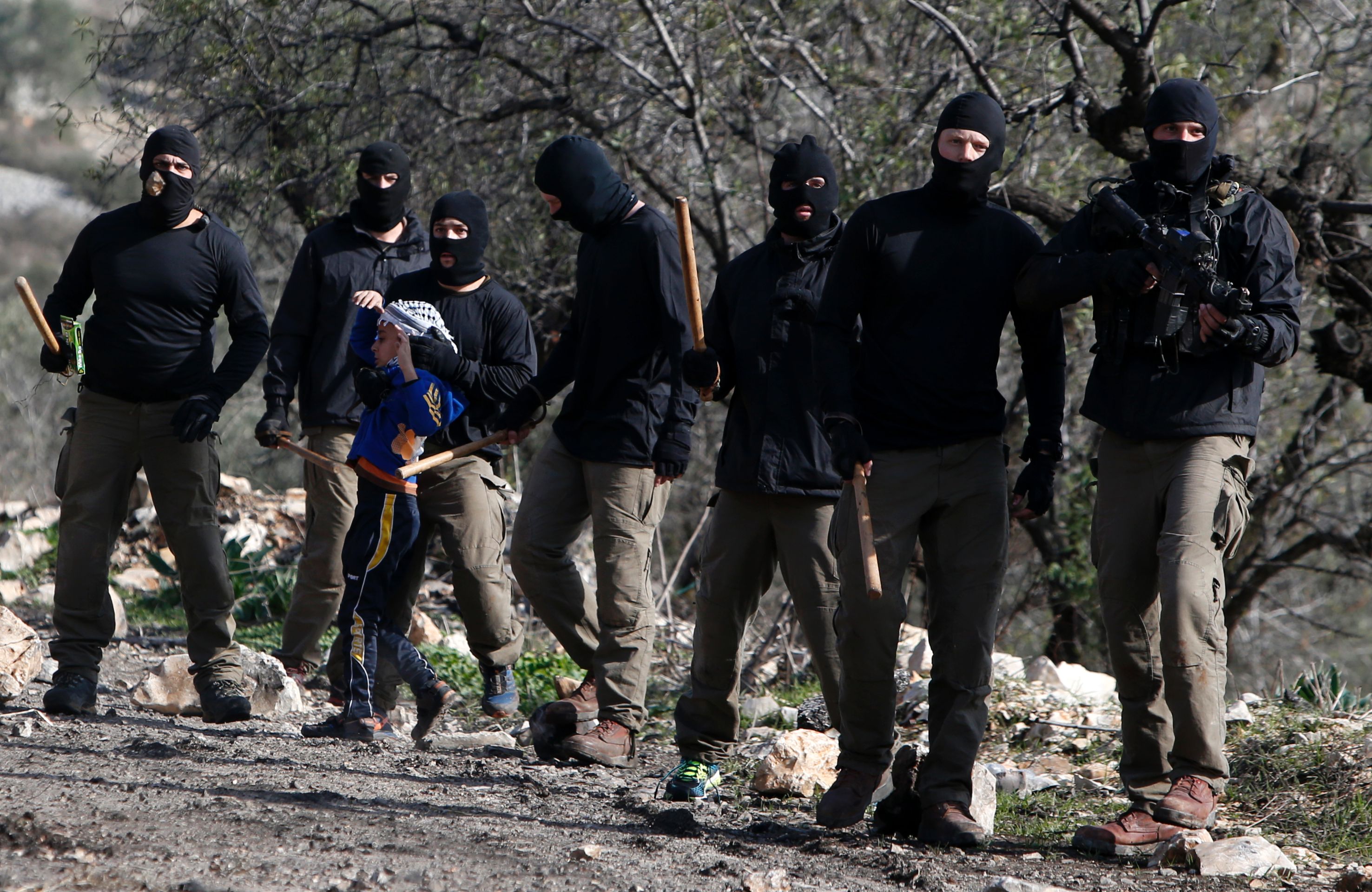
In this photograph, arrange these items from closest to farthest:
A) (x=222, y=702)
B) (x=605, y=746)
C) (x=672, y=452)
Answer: (x=672, y=452) → (x=605, y=746) → (x=222, y=702)

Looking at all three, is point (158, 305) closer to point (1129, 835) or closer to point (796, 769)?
point (796, 769)

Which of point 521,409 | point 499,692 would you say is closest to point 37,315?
point 521,409

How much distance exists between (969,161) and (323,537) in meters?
3.44

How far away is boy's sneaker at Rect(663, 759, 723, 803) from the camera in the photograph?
4.46 meters

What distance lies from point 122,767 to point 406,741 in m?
1.15

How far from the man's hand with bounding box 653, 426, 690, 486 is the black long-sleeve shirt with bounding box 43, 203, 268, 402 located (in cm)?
175

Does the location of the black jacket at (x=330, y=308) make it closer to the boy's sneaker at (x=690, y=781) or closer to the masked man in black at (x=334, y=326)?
the masked man in black at (x=334, y=326)

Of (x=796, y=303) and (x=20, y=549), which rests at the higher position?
(x=796, y=303)

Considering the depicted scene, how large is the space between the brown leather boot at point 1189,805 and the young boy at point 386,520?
2394mm

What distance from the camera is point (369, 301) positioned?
5.34 meters

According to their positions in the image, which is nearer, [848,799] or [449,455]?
[848,799]

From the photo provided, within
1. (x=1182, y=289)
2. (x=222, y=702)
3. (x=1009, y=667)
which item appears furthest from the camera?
(x=1009, y=667)

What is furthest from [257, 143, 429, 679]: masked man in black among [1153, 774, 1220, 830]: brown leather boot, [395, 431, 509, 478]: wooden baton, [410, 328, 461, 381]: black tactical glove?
[1153, 774, 1220, 830]: brown leather boot

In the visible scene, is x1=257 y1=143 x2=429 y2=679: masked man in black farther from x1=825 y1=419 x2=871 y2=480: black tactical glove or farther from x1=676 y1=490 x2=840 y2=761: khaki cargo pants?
x1=825 y1=419 x2=871 y2=480: black tactical glove
